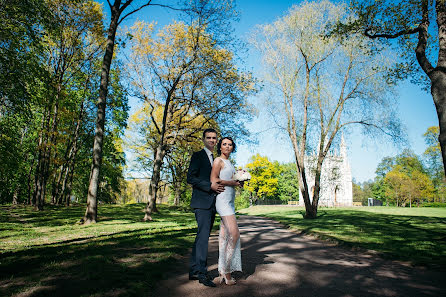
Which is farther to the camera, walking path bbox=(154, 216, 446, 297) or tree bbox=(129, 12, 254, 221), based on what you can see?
tree bbox=(129, 12, 254, 221)

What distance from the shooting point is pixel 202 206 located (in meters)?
3.88

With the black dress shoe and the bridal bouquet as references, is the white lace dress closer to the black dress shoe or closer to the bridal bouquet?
the bridal bouquet

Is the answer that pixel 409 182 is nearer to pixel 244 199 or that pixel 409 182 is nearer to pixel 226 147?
pixel 244 199

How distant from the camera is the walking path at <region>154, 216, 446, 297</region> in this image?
11.6 feet

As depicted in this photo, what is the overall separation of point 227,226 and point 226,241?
0.28 metres

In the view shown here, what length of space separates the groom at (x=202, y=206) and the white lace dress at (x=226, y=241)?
0.15m

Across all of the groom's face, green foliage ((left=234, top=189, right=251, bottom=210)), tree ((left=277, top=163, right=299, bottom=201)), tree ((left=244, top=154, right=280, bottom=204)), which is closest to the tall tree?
the groom's face

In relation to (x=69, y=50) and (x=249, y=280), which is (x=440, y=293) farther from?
(x=69, y=50)

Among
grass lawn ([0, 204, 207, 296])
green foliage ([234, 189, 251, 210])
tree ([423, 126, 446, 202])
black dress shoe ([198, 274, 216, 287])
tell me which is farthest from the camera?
green foliage ([234, 189, 251, 210])

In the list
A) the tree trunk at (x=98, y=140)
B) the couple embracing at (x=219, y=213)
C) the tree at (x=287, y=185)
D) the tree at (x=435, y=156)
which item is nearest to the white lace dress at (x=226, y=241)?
the couple embracing at (x=219, y=213)

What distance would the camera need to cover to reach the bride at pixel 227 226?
3822 millimetres

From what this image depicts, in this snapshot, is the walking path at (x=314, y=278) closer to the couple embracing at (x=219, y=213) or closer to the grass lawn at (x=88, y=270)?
the couple embracing at (x=219, y=213)

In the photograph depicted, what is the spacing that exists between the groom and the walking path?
0.20 m

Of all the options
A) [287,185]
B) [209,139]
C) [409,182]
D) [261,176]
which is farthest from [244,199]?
[209,139]
